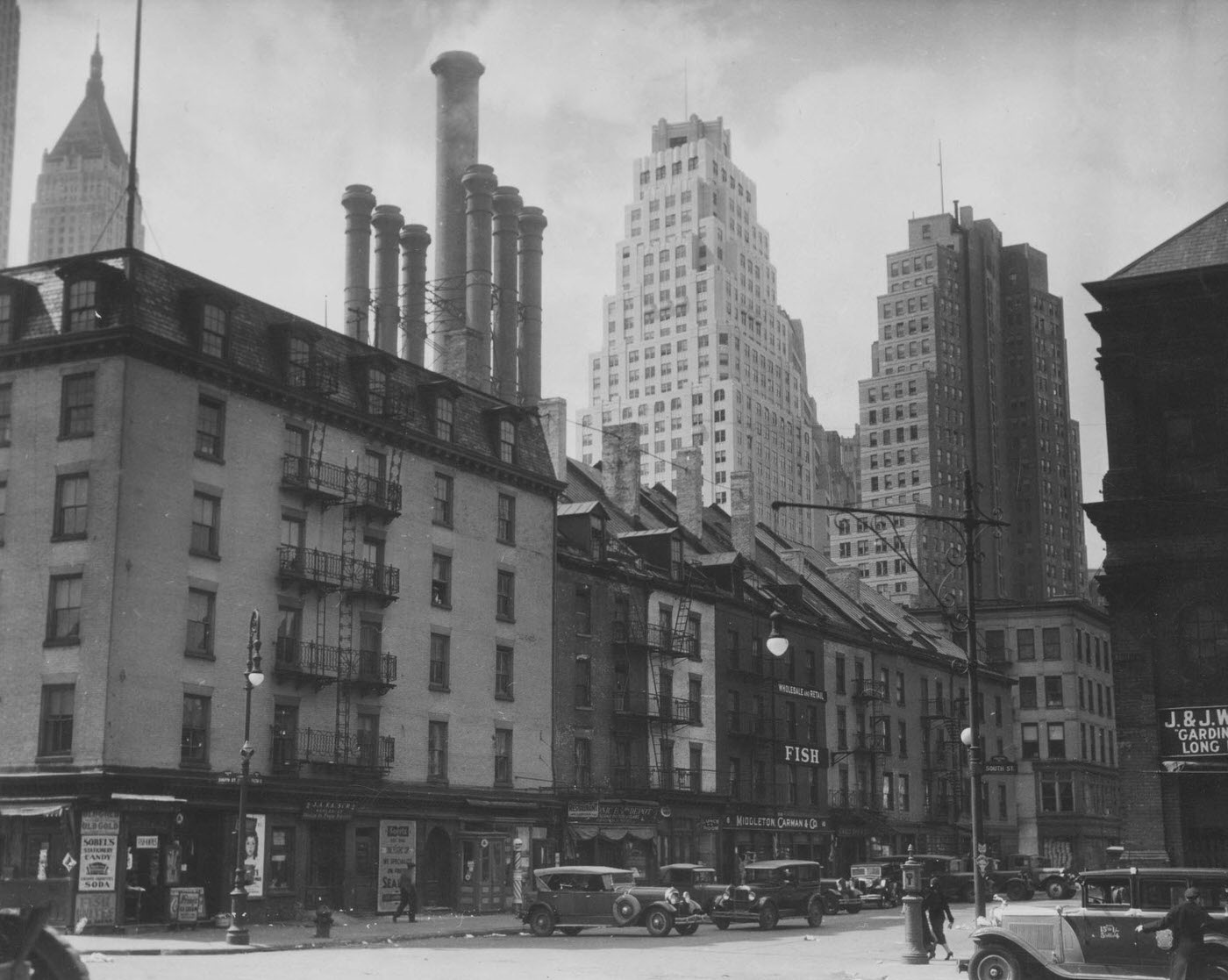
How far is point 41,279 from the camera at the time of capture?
41.2 meters

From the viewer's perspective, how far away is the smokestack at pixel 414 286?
277 ft

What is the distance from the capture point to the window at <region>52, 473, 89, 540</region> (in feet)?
128

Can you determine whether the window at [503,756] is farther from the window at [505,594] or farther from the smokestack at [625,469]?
the smokestack at [625,469]

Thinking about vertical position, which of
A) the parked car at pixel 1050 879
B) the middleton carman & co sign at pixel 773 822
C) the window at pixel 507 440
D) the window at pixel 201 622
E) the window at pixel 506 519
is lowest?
the parked car at pixel 1050 879

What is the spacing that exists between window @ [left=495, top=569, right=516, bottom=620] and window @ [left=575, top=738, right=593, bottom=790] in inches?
234

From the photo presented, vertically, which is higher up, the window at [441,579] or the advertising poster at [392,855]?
the window at [441,579]

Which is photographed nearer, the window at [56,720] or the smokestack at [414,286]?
the window at [56,720]

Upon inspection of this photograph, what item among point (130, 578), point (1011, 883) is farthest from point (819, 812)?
point (130, 578)

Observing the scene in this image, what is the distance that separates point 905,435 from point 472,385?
127 metres

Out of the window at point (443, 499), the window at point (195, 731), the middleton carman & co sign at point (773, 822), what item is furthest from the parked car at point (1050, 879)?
the window at point (195, 731)

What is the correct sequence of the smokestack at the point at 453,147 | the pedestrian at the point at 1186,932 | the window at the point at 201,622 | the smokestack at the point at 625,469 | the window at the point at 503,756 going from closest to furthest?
1. the pedestrian at the point at 1186,932
2. the window at the point at 201,622
3. the window at the point at 503,756
4. the smokestack at the point at 625,469
5. the smokestack at the point at 453,147

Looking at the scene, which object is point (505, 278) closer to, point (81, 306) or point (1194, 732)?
point (81, 306)

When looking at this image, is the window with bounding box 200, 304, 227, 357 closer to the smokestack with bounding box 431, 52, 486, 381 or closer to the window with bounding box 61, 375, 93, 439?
the window with bounding box 61, 375, 93, 439

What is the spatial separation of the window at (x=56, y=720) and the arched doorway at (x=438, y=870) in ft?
43.6
